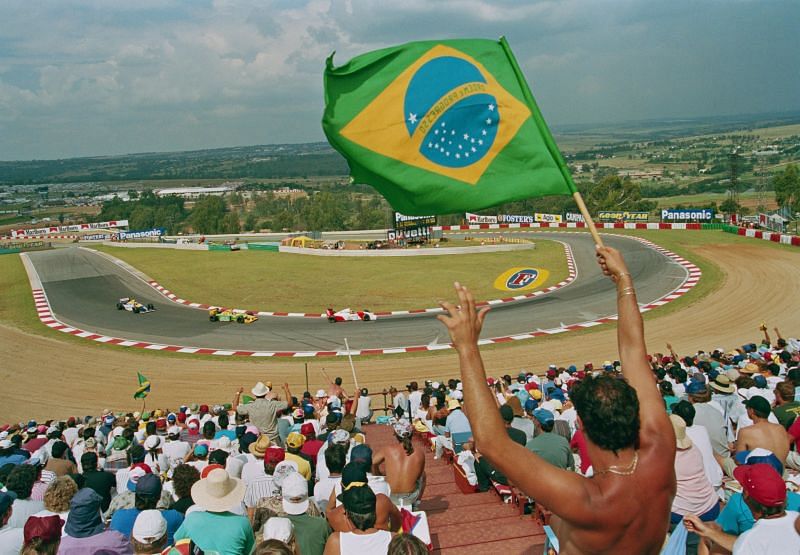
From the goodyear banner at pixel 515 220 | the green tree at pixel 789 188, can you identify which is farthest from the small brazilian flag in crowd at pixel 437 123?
the green tree at pixel 789 188

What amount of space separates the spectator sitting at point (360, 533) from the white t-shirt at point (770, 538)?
2.51 m

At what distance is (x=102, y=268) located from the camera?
169ft

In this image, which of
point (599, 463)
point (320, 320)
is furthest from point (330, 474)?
point (320, 320)

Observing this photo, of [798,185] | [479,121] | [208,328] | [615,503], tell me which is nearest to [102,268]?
[208,328]

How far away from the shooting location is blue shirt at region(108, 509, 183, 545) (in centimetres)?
605

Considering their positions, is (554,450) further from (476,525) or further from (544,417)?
(544,417)

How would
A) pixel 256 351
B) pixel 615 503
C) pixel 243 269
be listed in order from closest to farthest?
pixel 615 503 < pixel 256 351 < pixel 243 269

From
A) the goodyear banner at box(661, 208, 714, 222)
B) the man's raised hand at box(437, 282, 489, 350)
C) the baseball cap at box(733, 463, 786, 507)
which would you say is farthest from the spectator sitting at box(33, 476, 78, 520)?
the goodyear banner at box(661, 208, 714, 222)

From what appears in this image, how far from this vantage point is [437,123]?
7680mm

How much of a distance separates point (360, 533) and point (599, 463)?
2412 millimetres

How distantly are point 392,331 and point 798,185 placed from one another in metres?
68.1

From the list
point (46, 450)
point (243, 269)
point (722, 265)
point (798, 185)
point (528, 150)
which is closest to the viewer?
point (528, 150)

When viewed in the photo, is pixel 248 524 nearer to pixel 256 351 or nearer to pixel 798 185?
pixel 256 351

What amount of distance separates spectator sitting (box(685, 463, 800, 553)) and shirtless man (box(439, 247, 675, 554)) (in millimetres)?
1549
